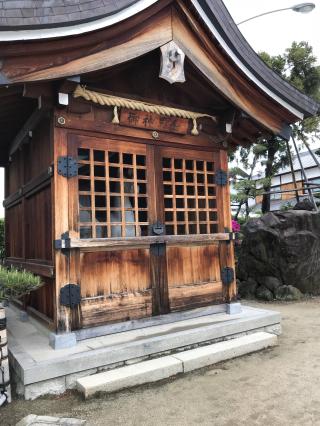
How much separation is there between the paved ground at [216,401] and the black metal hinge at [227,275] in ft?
4.71

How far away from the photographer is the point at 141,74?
5.28 m

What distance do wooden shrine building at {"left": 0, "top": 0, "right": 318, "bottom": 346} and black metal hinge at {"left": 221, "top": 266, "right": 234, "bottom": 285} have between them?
0.8 inches

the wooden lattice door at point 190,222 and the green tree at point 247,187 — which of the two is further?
the green tree at point 247,187

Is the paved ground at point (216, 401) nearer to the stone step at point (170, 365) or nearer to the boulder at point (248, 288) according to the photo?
the stone step at point (170, 365)

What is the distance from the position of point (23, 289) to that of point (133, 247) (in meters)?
1.71

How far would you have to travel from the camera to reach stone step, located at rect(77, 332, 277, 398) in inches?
149

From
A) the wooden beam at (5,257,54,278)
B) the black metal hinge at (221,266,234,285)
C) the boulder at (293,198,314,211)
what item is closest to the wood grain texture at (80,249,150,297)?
the wooden beam at (5,257,54,278)

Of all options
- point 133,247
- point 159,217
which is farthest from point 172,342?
point 159,217

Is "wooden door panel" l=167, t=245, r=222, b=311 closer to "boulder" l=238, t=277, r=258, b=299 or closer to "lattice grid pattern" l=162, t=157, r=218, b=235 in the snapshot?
"lattice grid pattern" l=162, t=157, r=218, b=235

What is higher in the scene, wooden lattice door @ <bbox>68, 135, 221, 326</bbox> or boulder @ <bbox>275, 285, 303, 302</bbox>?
wooden lattice door @ <bbox>68, 135, 221, 326</bbox>

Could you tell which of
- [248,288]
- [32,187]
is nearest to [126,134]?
[32,187]

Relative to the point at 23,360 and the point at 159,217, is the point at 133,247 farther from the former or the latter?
the point at 23,360

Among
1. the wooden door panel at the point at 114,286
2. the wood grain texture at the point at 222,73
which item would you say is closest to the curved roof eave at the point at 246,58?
the wood grain texture at the point at 222,73

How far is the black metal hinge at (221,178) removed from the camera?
6.00m
